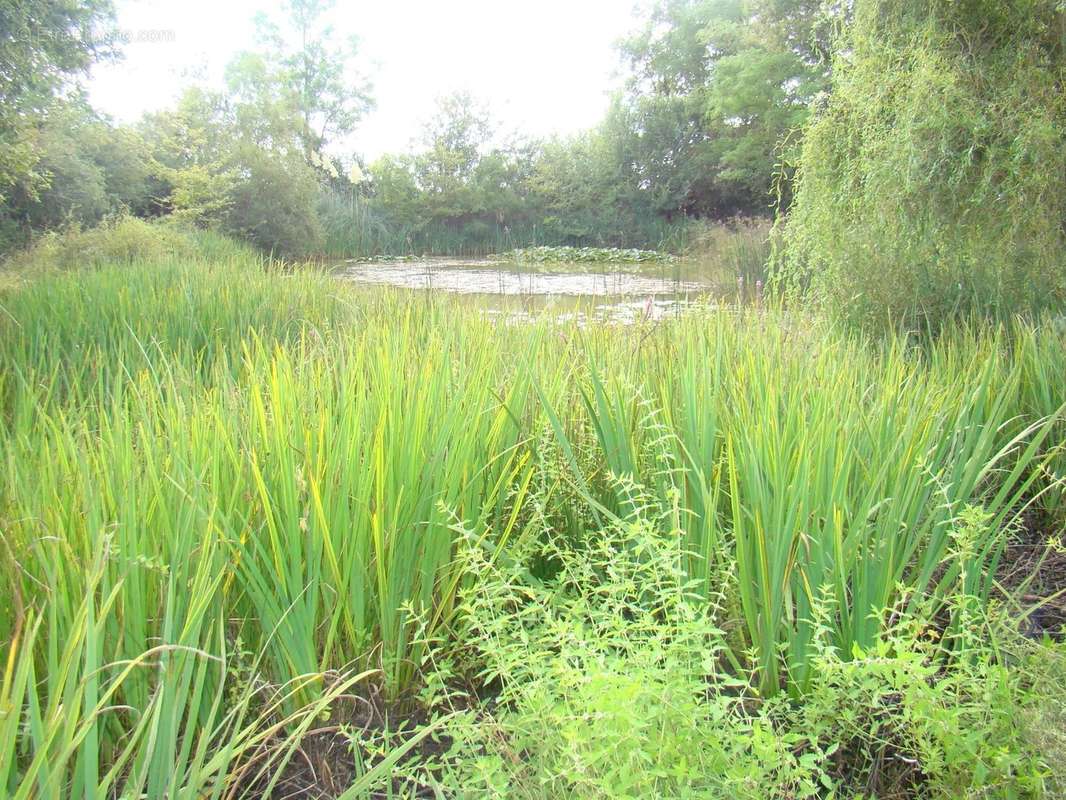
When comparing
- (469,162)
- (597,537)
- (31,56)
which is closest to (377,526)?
(597,537)

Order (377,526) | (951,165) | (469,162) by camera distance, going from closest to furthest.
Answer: (377,526)
(951,165)
(469,162)

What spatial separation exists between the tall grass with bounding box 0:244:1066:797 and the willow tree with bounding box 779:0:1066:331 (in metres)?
2.07

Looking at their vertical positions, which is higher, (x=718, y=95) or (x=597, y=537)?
(x=718, y=95)

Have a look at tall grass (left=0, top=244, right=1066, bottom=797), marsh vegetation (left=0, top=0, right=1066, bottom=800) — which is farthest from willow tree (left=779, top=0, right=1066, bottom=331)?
tall grass (left=0, top=244, right=1066, bottom=797)

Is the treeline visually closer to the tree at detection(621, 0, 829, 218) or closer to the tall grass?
the tree at detection(621, 0, 829, 218)

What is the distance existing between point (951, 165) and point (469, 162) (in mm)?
21058

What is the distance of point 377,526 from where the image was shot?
4.55ft

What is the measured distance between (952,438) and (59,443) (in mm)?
2055

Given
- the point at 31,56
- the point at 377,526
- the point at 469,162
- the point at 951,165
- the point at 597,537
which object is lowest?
the point at 597,537

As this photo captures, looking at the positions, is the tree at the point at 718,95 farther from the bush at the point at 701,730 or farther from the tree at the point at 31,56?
the bush at the point at 701,730

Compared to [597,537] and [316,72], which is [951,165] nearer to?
[597,537]

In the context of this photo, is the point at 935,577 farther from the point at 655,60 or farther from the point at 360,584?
the point at 655,60

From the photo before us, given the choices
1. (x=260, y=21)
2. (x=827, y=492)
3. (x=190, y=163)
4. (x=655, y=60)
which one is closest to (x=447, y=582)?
(x=827, y=492)

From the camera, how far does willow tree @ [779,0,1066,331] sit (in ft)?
12.3
